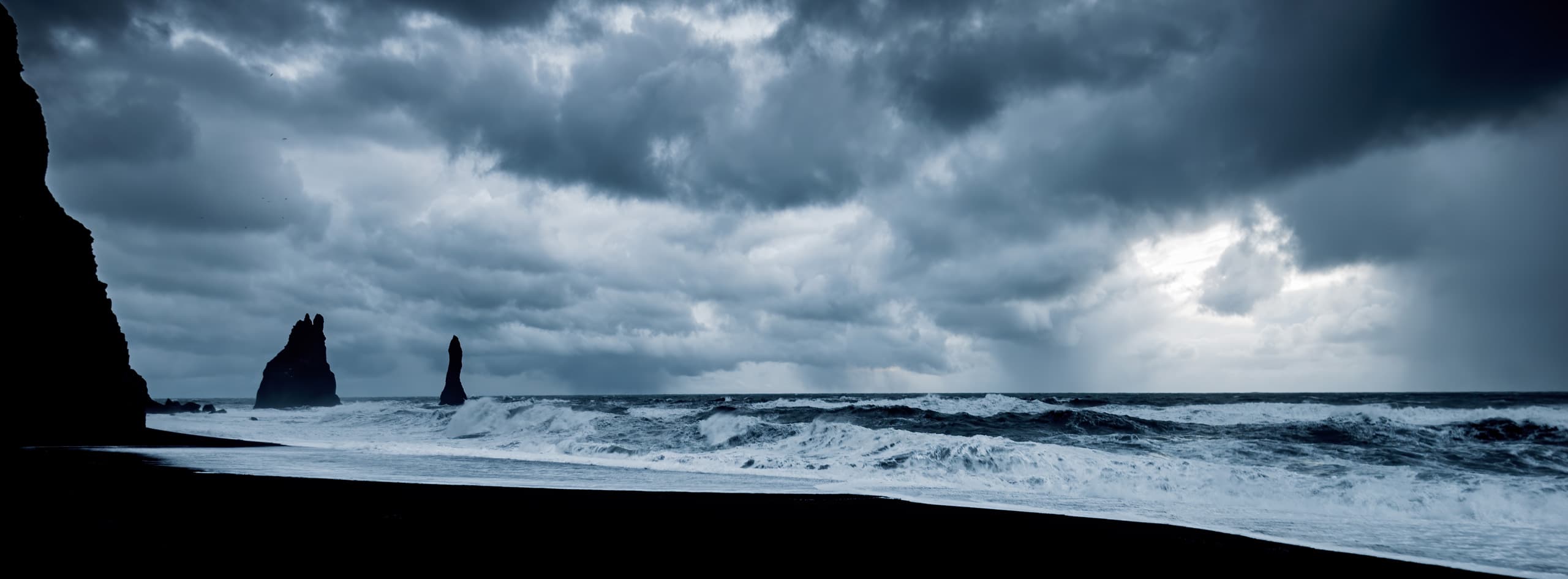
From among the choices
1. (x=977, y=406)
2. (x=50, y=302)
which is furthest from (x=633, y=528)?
(x=977, y=406)

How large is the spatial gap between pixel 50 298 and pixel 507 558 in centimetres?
2975

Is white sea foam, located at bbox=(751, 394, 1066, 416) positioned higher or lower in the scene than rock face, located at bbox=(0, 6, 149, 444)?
lower

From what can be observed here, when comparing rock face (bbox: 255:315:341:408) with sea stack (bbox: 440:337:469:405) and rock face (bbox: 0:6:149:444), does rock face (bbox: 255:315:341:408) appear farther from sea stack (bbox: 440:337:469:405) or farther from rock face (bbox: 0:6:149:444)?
rock face (bbox: 0:6:149:444)

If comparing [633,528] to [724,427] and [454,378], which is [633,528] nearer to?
[724,427]

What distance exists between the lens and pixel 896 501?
12.5m

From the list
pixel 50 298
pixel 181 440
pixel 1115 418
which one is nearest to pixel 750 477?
pixel 1115 418

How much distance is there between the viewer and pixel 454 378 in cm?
10206

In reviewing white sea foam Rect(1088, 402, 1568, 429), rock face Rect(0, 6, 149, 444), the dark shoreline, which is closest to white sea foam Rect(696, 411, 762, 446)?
the dark shoreline

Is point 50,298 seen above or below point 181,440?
above

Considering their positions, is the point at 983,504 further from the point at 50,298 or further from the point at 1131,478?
the point at 50,298

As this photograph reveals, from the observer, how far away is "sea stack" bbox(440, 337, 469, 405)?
332 ft

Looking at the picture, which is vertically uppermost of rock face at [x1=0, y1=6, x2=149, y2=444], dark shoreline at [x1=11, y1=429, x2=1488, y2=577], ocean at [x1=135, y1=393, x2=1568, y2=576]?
rock face at [x1=0, y1=6, x2=149, y2=444]

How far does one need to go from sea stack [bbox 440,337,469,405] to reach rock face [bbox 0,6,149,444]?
77.0 m

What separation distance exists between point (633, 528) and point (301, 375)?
12537 cm
